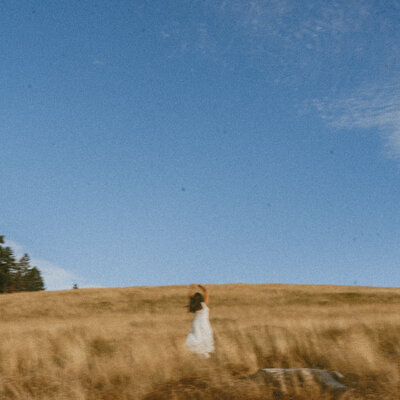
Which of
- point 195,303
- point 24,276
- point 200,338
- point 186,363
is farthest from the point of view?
point 24,276

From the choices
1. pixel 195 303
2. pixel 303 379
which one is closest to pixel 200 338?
pixel 195 303

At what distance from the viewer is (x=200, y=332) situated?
29.9 ft

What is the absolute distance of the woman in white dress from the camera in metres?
8.80

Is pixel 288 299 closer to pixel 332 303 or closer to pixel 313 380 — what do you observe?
pixel 332 303

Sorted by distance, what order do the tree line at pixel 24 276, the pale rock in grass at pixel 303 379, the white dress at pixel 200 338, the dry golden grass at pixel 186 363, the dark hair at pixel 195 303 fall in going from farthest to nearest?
the tree line at pixel 24 276
the dark hair at pixel 195 303
the white dress at pixel 200 338
the dry golden grass at pixel 186 363
the pale rock in grass at pixel 303 379

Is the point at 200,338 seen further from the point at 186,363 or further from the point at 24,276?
the point at 24,276

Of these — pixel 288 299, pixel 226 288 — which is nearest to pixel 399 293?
pixel 288 299

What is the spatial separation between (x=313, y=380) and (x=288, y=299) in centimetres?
3314

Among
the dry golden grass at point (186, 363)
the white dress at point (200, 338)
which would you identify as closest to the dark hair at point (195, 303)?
the white dress at point (200, 338)

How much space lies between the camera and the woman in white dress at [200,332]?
8.80 m

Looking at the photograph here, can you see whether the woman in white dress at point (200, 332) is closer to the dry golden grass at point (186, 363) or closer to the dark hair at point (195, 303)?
the dark hair at point (195, 303)

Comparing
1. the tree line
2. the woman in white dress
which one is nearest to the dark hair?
the woman in white dress

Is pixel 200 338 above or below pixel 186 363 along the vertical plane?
above

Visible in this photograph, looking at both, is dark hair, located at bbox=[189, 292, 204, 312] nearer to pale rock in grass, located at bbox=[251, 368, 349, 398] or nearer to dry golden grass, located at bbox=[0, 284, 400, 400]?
dry golden grass, located at bbox=[0, 284, 400, 400]
